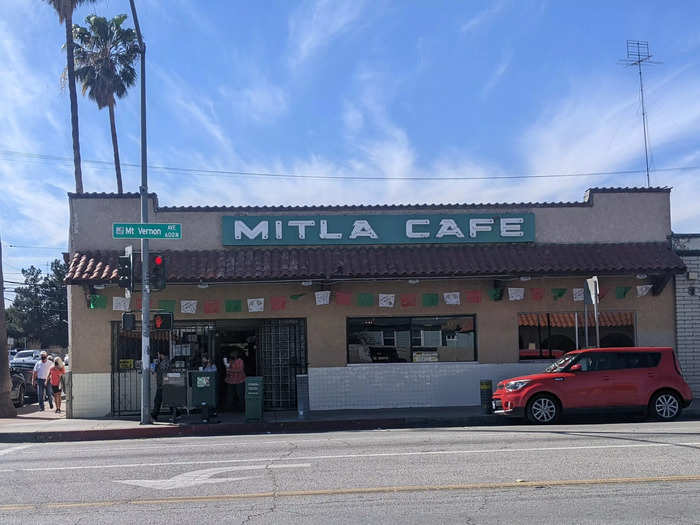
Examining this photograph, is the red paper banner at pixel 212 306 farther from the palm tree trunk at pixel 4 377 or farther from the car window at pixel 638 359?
the car window at pixel 638 359

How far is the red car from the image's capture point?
50.7 ft

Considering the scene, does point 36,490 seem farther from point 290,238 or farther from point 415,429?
point 290,238

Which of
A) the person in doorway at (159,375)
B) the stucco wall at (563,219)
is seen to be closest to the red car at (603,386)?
the stucco wall at (563,219)

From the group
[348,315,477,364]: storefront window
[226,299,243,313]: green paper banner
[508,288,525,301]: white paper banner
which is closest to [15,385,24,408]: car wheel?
[226,299,243,313]: green paper banner

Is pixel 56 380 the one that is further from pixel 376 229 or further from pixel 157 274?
pixel 376 229

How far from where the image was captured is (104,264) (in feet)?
60.0

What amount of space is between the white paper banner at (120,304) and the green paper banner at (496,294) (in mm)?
9051

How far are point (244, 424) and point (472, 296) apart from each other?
6.57 metres

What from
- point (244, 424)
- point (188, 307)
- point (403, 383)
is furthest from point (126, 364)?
point (403, 383)

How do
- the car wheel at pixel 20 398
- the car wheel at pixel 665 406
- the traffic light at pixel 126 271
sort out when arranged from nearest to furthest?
1. the car wheel at pixel 665 406
2. the traffic light at pixel 126 271
3. the car wheel at pixel 20 398

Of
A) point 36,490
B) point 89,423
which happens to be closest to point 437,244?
point 89,423

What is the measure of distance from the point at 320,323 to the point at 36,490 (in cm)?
1047

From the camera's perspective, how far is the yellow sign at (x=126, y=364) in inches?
732

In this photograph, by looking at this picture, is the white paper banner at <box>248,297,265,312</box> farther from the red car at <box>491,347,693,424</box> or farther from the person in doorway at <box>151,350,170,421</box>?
the red car at <box>491,347,693,424</box>
